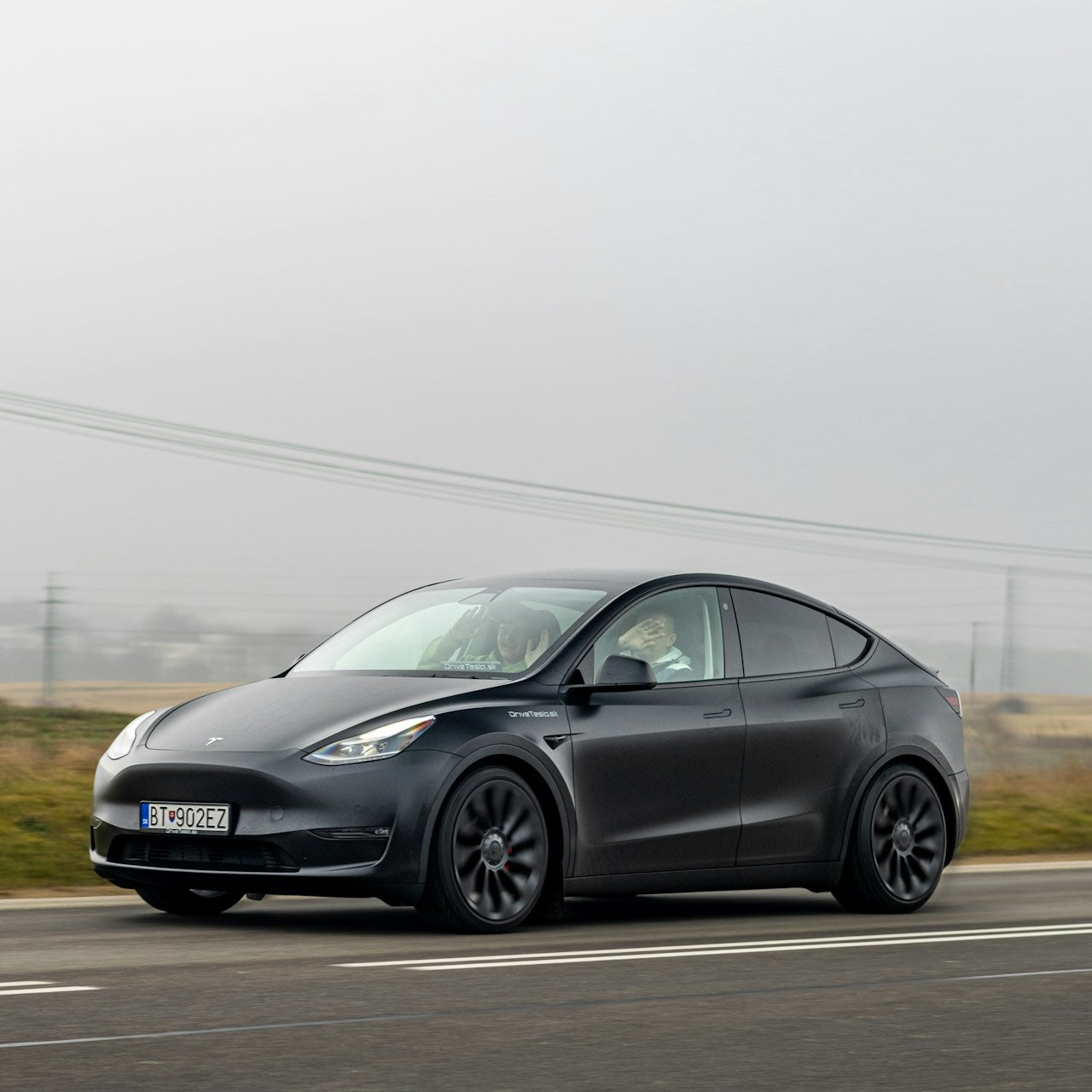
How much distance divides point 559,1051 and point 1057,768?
17.0 meters

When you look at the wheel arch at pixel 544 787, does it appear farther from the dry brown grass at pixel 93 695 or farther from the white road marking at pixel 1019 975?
the dry brown grass at pixel 93 695

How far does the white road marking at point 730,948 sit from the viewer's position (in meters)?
8.68

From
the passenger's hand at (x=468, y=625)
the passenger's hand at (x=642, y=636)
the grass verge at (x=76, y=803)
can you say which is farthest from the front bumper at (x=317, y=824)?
the grass verge at (x=76, y=803)

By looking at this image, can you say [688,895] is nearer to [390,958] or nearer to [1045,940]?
[1045,940]

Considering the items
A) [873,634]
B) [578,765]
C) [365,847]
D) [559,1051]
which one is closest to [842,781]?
[873,634]

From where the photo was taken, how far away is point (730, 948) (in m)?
9.56

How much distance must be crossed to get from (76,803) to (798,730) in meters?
5.73

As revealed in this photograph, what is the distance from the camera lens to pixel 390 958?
28.9 ft

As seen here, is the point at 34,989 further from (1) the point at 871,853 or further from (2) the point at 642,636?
(1) the point at 871,853

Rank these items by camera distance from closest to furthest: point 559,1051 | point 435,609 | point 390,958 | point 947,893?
point 559,1051 → point 390,958 → point 435,609 → point 947,893

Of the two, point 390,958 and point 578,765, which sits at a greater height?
point 578,765

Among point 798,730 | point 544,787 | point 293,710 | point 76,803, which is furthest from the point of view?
point 76,803

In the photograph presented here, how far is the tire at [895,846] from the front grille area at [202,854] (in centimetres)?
328

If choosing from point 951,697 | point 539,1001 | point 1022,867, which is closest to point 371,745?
point 539,1001
